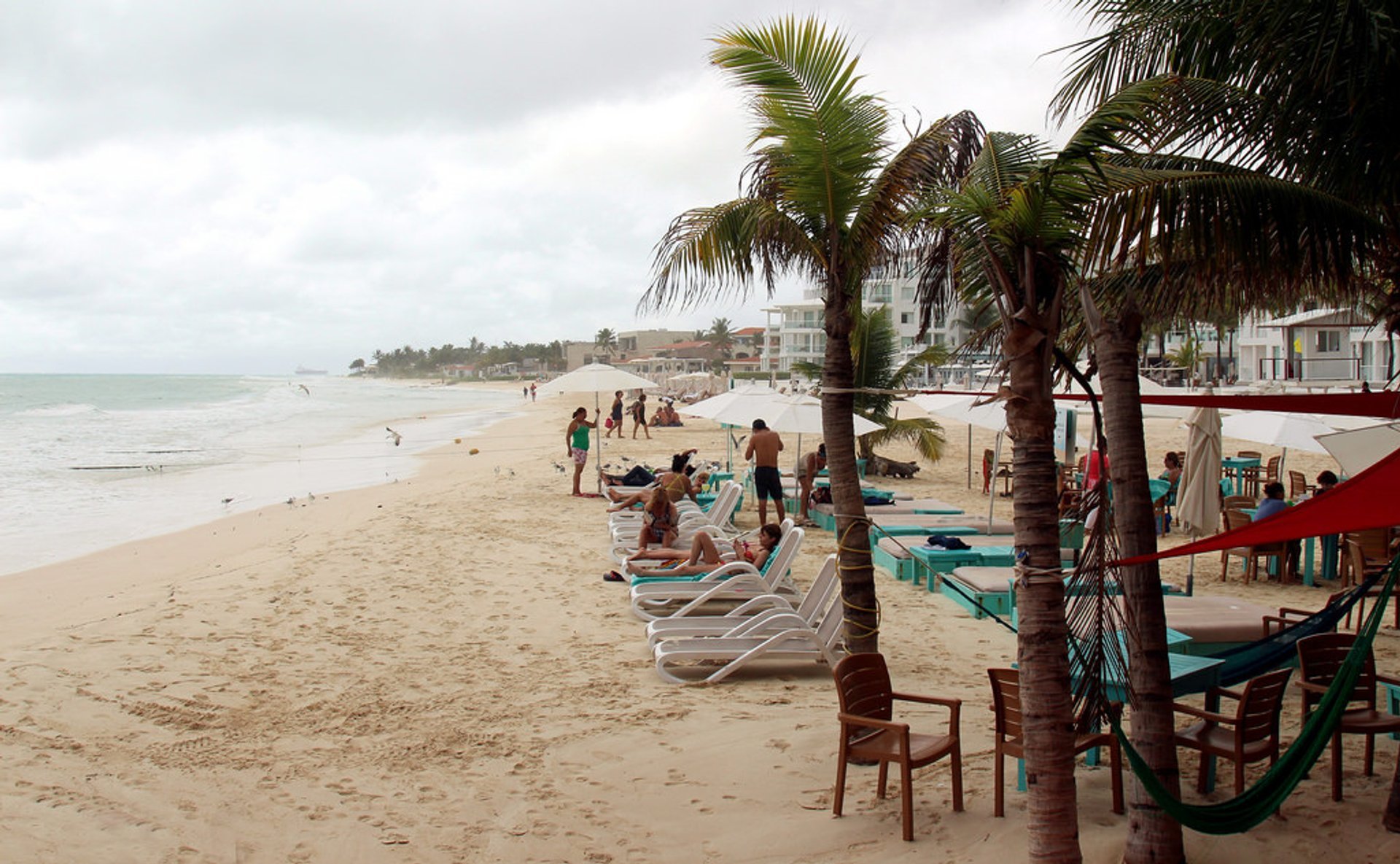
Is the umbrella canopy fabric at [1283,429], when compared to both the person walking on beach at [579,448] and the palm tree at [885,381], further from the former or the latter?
the person walking on beach at [579,448]

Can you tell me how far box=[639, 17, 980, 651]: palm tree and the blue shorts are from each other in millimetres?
7223

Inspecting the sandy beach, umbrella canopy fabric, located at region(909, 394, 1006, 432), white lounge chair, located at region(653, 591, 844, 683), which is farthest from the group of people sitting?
umbrella canopy fabric, located at region(909, 394, 1006, 432)

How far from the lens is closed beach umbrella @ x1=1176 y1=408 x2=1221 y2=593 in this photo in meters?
10.2

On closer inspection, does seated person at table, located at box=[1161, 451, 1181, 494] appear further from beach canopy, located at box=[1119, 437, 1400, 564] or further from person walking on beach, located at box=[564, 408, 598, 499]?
beach canopy, located at box=[1119, 437, 1400, 564]

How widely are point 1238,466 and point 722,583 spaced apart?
35.9ft

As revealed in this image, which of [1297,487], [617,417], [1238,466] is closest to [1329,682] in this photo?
[1297,487]

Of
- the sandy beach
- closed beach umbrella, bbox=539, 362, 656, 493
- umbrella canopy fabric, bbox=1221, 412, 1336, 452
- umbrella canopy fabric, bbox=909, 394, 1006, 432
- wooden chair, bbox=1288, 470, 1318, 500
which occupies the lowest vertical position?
the sandy beach

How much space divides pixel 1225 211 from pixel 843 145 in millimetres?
1982

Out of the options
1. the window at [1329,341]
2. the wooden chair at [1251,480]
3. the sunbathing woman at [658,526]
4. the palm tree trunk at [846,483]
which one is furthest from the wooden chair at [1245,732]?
the window at [1329,341]

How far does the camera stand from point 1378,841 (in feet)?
13.2

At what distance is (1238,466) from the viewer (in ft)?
50.2

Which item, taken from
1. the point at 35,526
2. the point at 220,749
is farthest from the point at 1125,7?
the point at 35,526

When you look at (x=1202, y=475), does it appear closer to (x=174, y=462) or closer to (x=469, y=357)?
(x=174, y=462)

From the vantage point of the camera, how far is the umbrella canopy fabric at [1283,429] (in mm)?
10586
